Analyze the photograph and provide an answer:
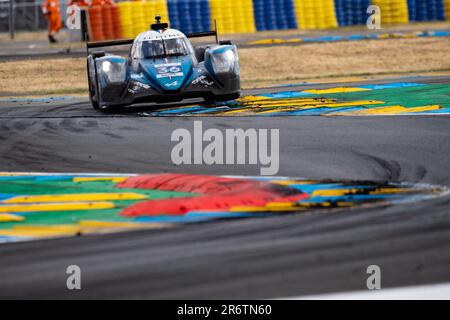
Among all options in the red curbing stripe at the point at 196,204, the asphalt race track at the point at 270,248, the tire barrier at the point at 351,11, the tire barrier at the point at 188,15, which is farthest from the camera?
the tire barrier at the point at 351,11

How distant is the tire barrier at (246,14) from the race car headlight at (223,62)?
13524mm

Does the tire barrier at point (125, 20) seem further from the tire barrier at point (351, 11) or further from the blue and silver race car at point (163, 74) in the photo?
the blue and silver race car at point (163, 74)

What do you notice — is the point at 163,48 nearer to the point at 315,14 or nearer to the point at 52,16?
the point at 52,16

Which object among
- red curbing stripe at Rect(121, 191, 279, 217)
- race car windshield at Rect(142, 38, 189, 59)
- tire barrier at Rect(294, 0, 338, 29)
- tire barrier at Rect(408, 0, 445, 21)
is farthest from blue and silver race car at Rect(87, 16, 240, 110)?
tire barrier at Rect(408, 0, 445, 21)

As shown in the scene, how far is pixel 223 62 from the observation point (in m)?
15.0

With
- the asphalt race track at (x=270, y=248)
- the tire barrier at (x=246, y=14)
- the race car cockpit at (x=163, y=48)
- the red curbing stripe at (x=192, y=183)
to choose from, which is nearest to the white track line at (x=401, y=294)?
the asphalt race track at (x=270, y=248)

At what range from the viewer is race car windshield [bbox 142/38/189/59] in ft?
50.2

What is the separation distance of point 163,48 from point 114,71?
3.07ft

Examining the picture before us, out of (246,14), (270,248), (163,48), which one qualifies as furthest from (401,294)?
(246,14)

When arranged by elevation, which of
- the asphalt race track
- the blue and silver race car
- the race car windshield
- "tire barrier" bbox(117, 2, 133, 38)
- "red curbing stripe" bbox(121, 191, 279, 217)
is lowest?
the asphalt race track

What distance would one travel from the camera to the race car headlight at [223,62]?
14.9 metres

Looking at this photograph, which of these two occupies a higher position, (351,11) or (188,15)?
(188,15)

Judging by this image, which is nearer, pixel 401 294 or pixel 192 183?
pixel 401 294

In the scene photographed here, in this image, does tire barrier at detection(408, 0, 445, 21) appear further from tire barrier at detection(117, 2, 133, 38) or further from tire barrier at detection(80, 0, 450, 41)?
tire barrier at detection(117, 2, 133, 38)
